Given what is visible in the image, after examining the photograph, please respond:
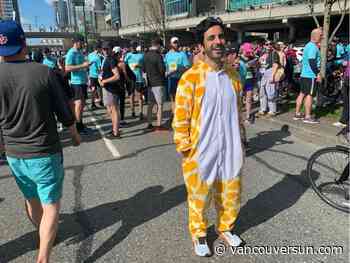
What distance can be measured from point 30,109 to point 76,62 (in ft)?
17.6

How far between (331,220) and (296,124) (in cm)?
409

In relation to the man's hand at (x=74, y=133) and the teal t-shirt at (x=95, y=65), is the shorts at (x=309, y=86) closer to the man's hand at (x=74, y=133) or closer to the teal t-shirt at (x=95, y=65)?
the man's hand at (x=74, y=133)

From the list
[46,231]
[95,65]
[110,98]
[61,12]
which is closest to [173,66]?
[110,98]

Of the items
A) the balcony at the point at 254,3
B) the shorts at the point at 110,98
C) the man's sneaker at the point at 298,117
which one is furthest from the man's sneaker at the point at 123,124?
the balcony at the point at 254,3

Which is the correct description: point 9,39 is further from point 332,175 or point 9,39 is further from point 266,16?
point 266,16

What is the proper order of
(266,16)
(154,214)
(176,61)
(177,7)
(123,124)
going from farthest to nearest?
(177,7), (266,16), (123,124), (176,61), (154,214)

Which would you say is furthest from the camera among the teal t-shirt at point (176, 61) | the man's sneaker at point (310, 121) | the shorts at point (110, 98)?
the teal t-shirt at point (176, 61)

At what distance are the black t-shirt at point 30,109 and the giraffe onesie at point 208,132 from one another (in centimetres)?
92

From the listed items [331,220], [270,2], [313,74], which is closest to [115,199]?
[331,220]

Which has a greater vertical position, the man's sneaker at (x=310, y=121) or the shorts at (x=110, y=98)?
the shorts at (x=110, y=98)

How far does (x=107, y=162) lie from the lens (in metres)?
5.68

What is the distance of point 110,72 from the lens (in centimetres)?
702

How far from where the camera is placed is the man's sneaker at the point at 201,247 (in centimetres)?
300

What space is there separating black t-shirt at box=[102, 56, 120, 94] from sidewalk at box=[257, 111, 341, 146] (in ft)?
12.3
